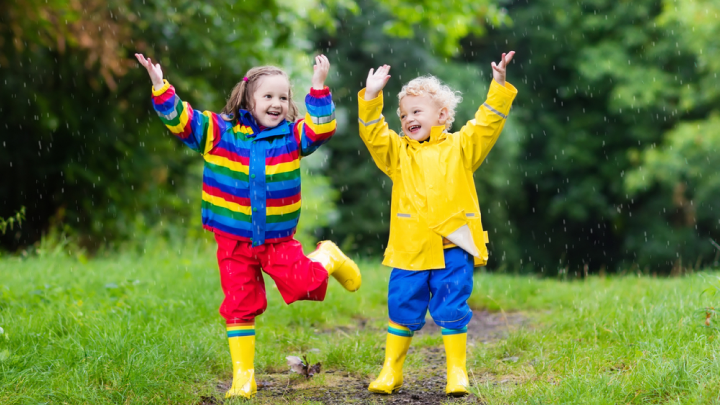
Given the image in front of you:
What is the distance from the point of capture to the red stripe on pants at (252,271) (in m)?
3.61

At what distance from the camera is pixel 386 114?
1673 cm

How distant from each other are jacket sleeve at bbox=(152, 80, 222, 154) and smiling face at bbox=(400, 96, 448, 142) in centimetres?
96

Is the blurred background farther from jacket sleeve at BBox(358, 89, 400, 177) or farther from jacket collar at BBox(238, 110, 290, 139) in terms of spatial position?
jacket sleeve at BBox(358, 89, 400, 177)

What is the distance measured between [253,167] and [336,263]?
31.3 inches

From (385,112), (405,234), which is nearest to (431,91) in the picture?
(405,234)

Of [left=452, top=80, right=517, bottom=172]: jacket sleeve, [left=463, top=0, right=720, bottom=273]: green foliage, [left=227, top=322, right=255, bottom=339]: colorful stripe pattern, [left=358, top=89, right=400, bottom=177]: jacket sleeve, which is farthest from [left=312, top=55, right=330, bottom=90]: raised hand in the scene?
[left=463, top=0, right=720, bottom=273]: green foliage

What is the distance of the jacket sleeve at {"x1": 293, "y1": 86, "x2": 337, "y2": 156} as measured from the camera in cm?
346

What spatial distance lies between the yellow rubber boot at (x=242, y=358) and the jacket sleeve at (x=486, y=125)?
1.44m

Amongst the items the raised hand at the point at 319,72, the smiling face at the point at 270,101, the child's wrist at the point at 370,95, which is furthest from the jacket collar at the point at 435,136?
the smiling face at the point at 270,101

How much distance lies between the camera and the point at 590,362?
3.49 m

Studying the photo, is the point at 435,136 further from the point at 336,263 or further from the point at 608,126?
the point at 608,126

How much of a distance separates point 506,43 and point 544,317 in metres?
18.9

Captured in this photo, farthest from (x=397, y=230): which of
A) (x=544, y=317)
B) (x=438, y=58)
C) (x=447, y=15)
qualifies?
(x=438, y=58)

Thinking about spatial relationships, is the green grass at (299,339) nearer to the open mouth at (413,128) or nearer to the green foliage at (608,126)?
the open mouth at (413,128)
